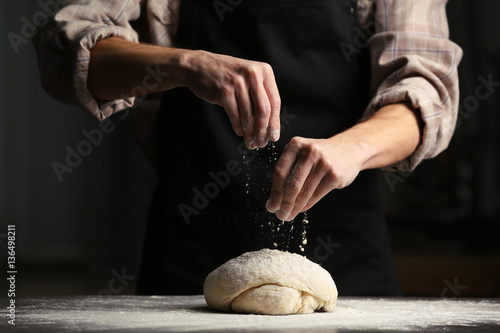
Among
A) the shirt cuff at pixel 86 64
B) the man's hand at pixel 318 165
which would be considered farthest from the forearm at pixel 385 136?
the shirt cuff at pixel 86 64

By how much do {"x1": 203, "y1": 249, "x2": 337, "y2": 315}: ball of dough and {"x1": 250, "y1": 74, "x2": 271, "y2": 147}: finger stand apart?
0.72ft

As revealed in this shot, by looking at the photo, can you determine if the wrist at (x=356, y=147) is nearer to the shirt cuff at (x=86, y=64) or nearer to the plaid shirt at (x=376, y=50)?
the plaid shirt at (x=376, y=50)

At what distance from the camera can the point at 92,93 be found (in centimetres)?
135

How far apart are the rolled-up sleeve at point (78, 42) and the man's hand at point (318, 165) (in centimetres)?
48

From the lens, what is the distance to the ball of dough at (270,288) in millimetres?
1032

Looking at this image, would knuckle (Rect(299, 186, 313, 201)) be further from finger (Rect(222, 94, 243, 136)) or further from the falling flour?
the falling flour

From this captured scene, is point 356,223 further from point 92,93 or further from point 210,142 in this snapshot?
point 92,93

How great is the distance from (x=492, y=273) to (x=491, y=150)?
20.9 inches

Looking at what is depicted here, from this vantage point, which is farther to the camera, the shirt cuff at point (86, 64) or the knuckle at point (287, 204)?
the shirt cuff at point (86, 64)

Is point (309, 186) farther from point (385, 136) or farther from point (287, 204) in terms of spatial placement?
point (385, 136)

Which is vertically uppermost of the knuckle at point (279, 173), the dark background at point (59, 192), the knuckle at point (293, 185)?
the knuckle at point (279, 173)

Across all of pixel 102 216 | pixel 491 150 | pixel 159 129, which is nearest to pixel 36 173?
pixel 102 216

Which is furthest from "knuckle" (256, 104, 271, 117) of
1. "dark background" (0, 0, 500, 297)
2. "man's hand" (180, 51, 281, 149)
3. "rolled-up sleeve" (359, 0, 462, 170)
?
"dark background" (0, 0, 500, 297)

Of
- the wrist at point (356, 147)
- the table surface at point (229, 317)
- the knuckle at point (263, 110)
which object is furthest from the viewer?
the wrist at point (356, 147)
